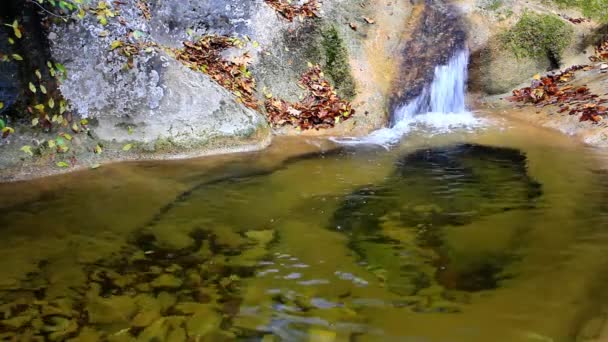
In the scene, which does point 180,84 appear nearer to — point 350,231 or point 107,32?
point 107,32

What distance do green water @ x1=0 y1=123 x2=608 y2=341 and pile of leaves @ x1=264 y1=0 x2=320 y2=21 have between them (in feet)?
15.1

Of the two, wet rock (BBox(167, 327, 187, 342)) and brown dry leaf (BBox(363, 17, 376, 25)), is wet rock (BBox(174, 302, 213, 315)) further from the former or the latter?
brown dry leaf (BBox(363, 17, 376, 25))

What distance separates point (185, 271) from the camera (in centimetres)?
386

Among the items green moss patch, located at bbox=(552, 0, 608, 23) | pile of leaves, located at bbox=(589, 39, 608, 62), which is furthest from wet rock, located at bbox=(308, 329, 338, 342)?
green moss patch, located at bbox=(552, 0, 608, 23)

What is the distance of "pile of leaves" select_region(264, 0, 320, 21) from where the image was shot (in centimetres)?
1001

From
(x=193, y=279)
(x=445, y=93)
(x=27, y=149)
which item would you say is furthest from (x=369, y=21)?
(x=193, y=279)

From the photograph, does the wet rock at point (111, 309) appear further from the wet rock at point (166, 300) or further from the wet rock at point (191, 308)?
the wet rock at point (191, 308)

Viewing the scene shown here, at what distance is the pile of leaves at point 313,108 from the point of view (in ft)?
30.0

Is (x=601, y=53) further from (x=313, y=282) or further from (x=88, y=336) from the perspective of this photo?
(x=88, y=336)

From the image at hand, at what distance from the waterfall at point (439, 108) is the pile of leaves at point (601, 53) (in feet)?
9.20

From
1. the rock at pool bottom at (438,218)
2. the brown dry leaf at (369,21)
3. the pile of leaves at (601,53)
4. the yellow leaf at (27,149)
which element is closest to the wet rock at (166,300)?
the rock at pool bottom at (438,218)

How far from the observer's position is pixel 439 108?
412 inches

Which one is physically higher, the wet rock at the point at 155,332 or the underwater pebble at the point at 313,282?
the underwater pebble at the point at 313,282

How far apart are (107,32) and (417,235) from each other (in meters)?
5.50
